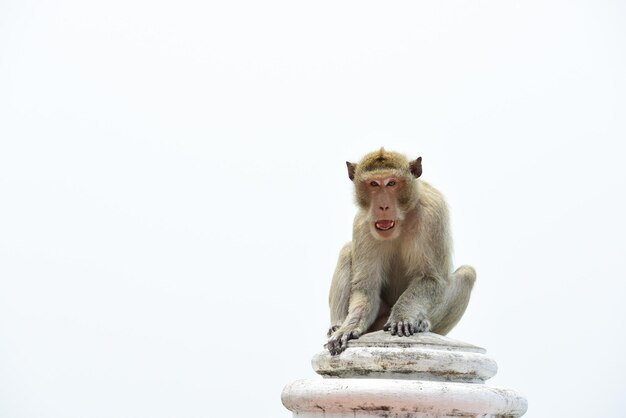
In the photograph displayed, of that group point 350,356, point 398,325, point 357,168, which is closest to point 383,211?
point 357,168

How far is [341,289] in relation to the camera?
26.2 feet

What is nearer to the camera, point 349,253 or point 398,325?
point 398,325

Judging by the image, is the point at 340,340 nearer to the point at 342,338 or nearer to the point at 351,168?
the point at 342,338

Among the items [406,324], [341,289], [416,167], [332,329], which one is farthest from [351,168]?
[406,324]

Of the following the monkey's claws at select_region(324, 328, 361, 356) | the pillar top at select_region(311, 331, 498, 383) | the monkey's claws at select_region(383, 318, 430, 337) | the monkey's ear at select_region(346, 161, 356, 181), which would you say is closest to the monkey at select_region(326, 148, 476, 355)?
the monkey's ear at select_region(346, 161, 356, 181)

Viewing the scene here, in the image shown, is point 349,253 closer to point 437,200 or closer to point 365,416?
point 437,200

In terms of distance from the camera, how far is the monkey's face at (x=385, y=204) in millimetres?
7523

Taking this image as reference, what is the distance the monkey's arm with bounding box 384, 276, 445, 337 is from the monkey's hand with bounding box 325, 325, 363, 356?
0.90ft

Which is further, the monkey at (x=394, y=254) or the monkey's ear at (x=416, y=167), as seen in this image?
the monkey's ear at (x=416, y=167)

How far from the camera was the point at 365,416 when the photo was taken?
559 cm

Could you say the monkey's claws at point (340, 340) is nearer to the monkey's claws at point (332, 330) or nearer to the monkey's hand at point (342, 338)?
the monkey's hand at point (342, 338)

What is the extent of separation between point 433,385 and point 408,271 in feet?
7.89

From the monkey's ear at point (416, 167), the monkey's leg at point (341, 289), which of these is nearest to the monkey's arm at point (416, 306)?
the monkey's leg at point (341, 289)

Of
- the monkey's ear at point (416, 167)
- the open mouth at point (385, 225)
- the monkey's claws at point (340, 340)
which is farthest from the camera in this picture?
the monkey's ear at point (416, 167)
